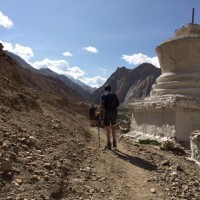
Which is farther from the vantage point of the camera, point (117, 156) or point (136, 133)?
point (136, 133)

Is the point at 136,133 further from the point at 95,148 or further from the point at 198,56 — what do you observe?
the point at 95,148

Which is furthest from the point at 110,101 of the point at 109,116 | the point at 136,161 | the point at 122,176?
the point at 122,176

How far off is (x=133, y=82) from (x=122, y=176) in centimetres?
10146

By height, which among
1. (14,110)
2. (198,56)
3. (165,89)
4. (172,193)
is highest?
(198,56)

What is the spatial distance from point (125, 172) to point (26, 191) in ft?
8.01

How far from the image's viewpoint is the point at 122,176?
6312mm

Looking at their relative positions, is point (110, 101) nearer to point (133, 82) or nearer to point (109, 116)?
point (109, 116)

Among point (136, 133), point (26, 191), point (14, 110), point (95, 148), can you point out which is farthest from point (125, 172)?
point (136, 133)

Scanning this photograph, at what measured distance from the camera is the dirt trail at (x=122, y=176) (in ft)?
18.0

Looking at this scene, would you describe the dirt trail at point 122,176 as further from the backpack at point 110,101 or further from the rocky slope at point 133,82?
the rocky slope at point 133,82

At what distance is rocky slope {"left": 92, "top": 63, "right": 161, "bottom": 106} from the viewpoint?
325 ft

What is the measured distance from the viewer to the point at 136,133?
502 inches

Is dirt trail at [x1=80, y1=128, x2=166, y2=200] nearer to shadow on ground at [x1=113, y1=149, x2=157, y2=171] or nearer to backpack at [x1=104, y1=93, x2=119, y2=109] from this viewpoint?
shadow on ground at [x1=113, y1=149, x2=157, y2=171]

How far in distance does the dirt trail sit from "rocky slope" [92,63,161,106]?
8993 centimetres
